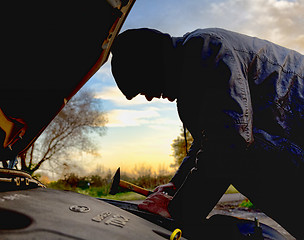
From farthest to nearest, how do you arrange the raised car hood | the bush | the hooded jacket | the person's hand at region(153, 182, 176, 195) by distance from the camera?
the bush < the person's hand at region(153, 182, 176, 195) < the hooded jacket < the raised car hood

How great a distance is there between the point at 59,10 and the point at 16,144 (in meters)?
0.91

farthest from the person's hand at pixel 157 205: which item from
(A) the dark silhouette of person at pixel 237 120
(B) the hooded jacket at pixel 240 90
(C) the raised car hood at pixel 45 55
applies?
(C) the raised car hood at pixel 45 55

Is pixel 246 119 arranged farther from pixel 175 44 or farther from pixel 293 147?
pixel 175 44

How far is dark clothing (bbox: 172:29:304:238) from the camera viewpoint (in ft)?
4.78

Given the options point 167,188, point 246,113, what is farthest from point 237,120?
point 167,188

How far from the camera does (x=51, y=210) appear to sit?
0.98 m

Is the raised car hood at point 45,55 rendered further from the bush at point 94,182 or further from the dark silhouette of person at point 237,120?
the bush at point 94,182

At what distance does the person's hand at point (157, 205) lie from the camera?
1515 mm

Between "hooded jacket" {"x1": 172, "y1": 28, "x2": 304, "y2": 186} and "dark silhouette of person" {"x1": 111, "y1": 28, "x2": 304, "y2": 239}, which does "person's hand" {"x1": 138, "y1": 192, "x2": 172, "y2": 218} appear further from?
"hooded jacket" {"x1": 172, "y1": 28, "x2": 304, "y2": 186}

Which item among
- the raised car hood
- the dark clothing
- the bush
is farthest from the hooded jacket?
the bush

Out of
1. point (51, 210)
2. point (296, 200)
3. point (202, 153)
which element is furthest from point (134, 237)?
point (296, 200)

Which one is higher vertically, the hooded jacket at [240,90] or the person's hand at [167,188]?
the hooded jacket at [240,90]

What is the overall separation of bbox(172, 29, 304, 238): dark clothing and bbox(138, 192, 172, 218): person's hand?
3.7 inches

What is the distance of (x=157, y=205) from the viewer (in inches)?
61.4
